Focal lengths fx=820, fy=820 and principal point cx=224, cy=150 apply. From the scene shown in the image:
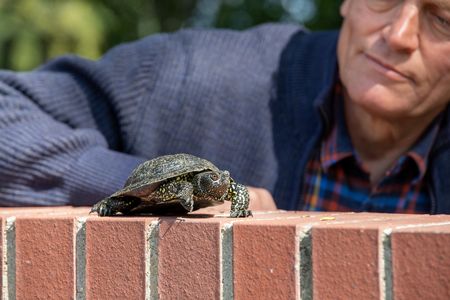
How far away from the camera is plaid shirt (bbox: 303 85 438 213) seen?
2.77 m

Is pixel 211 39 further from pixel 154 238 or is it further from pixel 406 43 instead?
pixel 154 238

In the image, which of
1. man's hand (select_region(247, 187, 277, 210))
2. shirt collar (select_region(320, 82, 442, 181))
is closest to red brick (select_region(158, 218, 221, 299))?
man's hand (select_region(247, 187, 277, 210))

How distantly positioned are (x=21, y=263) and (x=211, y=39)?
1.63 m

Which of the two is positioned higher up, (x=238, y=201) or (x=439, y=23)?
(x=439, y=23)

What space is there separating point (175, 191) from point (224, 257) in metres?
0.26

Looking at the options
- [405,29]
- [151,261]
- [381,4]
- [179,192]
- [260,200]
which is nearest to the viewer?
[151,261]

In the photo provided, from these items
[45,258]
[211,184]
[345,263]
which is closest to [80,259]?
[45,258]

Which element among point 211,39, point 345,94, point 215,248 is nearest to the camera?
point 215,248

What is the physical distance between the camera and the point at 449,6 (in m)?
2.59

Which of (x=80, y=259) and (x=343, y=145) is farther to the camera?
(x=343, y=145)

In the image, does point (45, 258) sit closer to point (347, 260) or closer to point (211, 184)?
point (211, 184)

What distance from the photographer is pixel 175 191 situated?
172 centimetres

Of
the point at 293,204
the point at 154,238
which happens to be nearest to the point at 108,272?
the point at 154,238

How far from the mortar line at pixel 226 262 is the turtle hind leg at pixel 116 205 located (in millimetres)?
334
